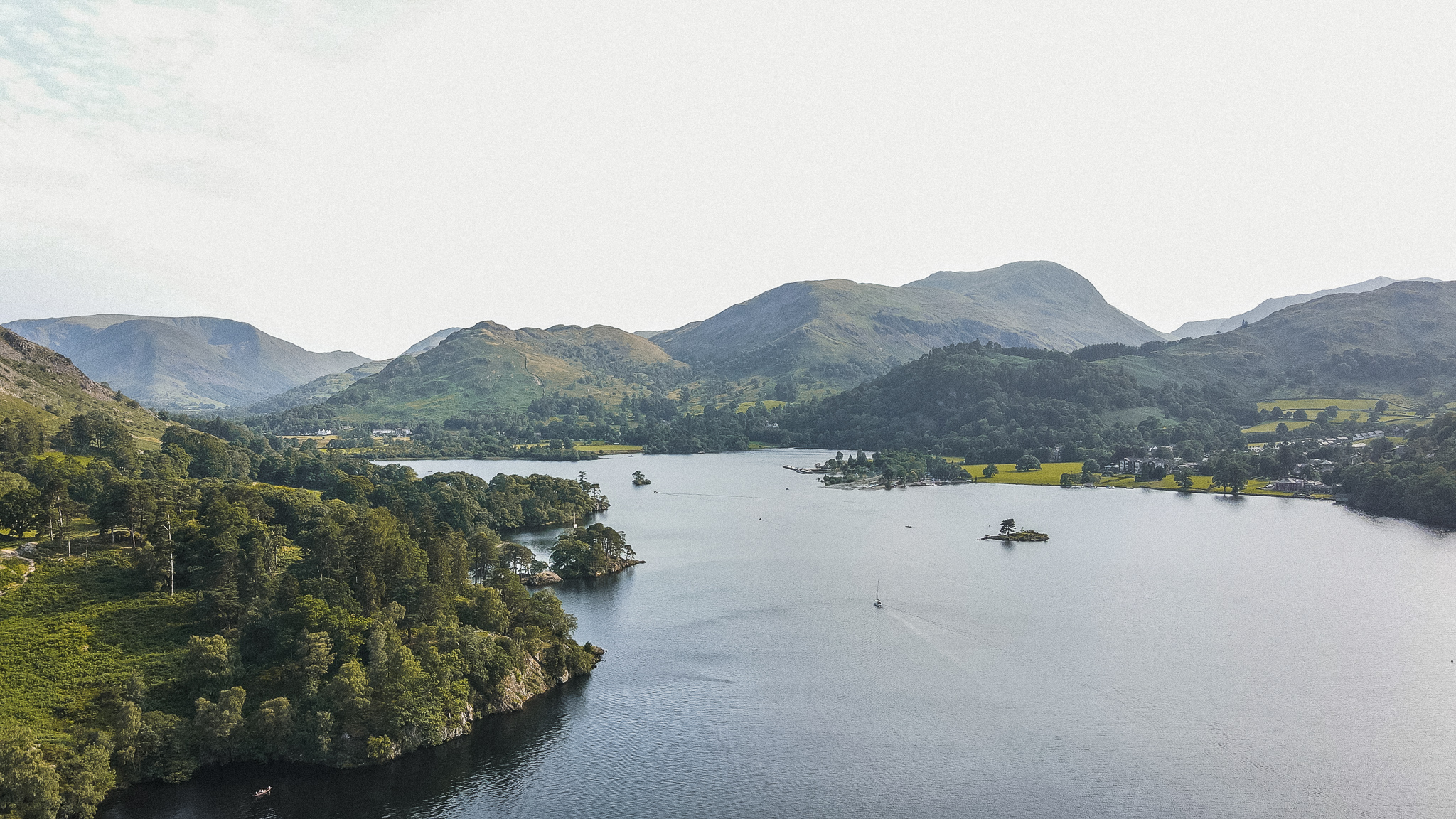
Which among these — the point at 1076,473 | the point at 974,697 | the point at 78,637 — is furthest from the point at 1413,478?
the point at 78,637

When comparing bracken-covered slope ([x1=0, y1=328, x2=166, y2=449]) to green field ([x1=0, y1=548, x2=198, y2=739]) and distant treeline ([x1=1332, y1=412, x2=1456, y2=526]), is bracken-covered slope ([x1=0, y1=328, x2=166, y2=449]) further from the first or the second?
distant treeline ([x1=1332, y1=412, x2=1456, y2=526])

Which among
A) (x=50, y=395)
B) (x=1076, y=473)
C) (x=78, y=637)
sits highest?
(x=50, y=395)

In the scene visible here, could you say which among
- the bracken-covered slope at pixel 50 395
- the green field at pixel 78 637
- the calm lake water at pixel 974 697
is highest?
the bracken-covered slope at pixel 50 395

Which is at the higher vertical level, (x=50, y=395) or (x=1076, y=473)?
(x=50, y=395)

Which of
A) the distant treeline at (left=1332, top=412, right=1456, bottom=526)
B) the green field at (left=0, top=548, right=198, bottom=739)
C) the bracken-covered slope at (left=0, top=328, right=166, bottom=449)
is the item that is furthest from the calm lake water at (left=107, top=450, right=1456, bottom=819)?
the bracken-covered slope at (left=0, top=328, right=166, bottom=449)

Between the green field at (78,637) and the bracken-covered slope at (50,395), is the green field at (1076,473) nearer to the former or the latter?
the green field at (78,637)

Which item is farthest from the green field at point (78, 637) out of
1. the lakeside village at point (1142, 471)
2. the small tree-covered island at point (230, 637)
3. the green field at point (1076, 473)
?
the green field at point (1076, 473)

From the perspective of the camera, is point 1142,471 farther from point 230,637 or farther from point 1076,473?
point 230,637
